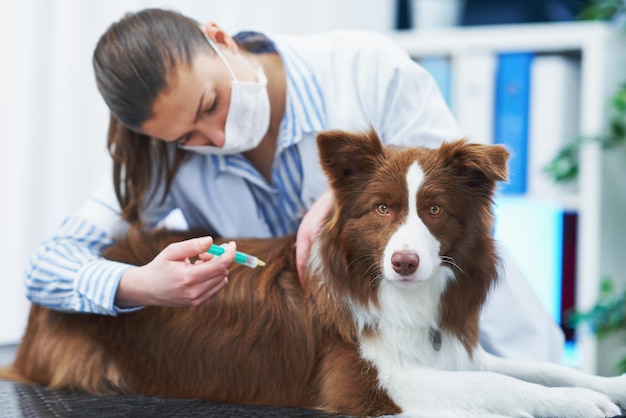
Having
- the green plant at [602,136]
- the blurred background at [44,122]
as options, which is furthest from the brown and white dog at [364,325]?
the green plant at [602,136]

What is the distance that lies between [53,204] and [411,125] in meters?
1.34

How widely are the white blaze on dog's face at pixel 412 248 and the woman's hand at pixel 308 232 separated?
0.24 m

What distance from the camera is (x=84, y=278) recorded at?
1.72 meters

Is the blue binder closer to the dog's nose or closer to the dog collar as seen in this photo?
the dog collar

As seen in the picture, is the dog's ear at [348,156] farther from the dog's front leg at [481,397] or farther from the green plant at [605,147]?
the green plant at [605,147]

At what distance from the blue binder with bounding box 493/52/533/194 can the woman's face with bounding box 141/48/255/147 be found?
4.87ft

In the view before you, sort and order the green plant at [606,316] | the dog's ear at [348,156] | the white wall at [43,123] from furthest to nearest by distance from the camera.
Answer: the green plant at [606,316], the white wall at [43,123], the dog's ear at [348,156]

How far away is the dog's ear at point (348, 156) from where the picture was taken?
158cm

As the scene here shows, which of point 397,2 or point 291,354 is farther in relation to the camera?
point 397,2

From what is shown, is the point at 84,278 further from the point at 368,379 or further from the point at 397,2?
the point at 397,2

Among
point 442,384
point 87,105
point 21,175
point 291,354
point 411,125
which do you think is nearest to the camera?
point 442,384

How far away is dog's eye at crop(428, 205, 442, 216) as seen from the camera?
1524 mm

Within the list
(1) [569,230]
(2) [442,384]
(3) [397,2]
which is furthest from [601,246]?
(2) [442,384]

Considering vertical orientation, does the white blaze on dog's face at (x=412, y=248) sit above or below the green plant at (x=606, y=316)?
above
